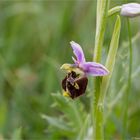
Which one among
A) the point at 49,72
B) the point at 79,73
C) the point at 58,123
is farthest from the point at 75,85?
the point at 49,72

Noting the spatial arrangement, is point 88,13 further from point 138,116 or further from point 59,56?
point 138,116

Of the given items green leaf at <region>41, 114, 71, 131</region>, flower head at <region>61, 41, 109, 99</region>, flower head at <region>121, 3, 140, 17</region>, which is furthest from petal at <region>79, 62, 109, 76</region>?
green leaf at <region>41, 114, 71, 131</region>

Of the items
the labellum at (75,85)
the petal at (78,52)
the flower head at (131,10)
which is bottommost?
the labellum at (75,85)

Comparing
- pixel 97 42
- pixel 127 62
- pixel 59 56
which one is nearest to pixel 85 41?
pixel 59 56

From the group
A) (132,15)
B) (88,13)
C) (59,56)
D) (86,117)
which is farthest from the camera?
(88,13)

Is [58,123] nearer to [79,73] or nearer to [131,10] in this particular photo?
[79,73]

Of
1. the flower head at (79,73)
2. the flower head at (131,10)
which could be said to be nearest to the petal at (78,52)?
the flower head at (79,73)

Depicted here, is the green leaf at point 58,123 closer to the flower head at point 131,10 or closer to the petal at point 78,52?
the petal at point 78,52

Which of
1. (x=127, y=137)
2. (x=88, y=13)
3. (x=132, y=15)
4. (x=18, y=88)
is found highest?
(x=88, y=13)

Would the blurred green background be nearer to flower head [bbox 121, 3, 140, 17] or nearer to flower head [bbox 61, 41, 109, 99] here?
flower head [bbox 61, 41, 109, 99]
